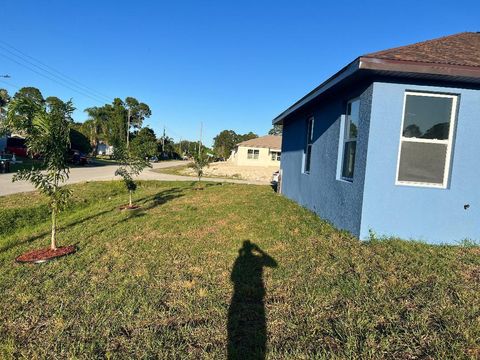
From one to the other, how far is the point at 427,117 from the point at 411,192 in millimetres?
1361

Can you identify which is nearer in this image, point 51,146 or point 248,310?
point 248,310

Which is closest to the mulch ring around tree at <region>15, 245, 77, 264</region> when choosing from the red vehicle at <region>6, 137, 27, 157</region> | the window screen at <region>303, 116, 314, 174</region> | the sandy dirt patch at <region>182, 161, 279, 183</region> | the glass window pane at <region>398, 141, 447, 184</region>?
the glass window pane at <region>398, 141, 447, 184</region>

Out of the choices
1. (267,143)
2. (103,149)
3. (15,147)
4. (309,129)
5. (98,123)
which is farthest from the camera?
(103,149)

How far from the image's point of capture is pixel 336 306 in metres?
3.21

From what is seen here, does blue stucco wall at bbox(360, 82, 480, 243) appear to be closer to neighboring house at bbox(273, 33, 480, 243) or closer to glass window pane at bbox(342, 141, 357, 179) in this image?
neighboring house at bbox(273, 33, 480, 243)

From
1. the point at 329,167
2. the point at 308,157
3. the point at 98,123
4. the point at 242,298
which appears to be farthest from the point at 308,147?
the point at 98,123

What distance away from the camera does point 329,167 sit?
725cm

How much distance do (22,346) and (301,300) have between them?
8.84ft

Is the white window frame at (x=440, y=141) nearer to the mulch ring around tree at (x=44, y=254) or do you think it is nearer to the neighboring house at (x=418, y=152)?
the neighboring house at (x=418, y=152)

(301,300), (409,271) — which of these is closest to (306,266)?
(301,300)

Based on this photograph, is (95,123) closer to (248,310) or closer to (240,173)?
(240,173)

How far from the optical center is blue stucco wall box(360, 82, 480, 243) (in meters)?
5.16

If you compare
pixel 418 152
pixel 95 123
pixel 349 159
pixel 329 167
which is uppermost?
pixel 95 123

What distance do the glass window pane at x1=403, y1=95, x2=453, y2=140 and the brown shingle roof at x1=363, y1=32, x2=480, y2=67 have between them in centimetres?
65
